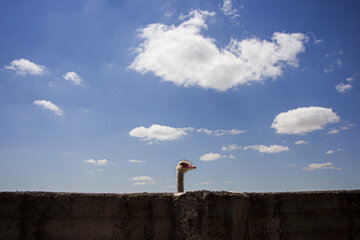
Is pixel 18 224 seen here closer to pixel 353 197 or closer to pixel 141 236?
pixel 141 236

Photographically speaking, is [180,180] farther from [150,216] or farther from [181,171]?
[150,216]

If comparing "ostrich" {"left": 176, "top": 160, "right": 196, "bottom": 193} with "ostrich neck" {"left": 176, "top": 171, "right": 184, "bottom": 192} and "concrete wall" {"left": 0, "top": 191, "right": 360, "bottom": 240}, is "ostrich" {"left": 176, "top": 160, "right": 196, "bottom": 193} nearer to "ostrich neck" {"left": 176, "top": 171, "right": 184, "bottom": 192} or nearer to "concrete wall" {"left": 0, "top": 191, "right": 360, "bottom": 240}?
"ostrich neck" {"left": 176, "top": 171, "right": 184, "bottom": 192}

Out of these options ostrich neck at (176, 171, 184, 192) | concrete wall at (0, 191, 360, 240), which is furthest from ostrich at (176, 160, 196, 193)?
concrete wall at (0, 191, 360, 240)

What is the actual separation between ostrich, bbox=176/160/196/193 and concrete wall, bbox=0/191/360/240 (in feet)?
14.8

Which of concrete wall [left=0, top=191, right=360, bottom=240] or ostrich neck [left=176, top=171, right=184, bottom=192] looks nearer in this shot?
concrete wall [left=0, top=191, right=360, bottom=240]

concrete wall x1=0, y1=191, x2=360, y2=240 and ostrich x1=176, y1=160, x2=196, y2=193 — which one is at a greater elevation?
ostrich x1=176, y1=160, x2=196, y2=193

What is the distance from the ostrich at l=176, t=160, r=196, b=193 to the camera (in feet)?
25.3

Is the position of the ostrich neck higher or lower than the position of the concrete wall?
higher

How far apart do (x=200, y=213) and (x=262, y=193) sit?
911 millimetres

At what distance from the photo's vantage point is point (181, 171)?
7785mm

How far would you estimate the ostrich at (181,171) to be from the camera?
25.3 feet

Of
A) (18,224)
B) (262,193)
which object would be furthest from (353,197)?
(18,224)

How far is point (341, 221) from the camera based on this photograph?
11.6ft

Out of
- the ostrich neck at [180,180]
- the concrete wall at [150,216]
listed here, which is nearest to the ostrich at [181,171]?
the ostrich neck at [180,180]
